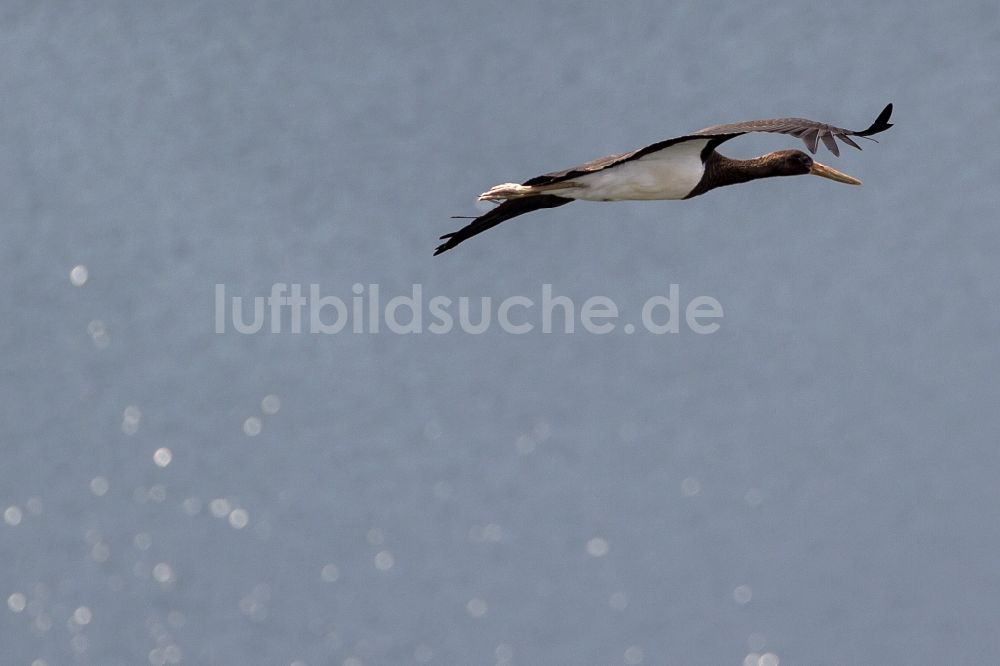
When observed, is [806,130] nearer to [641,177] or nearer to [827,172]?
[641,177]

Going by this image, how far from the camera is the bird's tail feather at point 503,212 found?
1628 cm

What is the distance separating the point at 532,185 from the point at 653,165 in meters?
1.04

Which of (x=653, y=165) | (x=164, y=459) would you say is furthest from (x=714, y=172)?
(x=164, y=459)

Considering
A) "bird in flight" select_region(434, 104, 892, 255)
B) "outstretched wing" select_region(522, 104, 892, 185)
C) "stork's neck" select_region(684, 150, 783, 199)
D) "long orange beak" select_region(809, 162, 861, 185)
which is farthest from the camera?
"long orange beak" select_region(809, 162, 861, 185)

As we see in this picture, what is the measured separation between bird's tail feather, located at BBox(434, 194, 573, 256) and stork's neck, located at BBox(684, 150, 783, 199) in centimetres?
121

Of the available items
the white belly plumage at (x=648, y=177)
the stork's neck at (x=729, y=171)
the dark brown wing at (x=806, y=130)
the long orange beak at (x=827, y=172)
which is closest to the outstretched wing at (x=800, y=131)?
the dark brown wing at (x=806, y=130)

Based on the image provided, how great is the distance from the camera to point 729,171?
53.8ft

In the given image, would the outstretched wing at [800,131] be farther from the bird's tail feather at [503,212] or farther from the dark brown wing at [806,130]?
the bird's tail feather at [503,212]

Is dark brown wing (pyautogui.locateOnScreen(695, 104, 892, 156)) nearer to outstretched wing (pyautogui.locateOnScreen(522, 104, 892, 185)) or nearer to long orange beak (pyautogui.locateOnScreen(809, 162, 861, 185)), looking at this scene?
outstretched wing (pyautogui.locateOnScreen(522, 104, 892, 185))

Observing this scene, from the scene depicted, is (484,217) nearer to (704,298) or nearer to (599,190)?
(599,190)

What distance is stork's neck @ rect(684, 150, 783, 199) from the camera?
→ 16.1 meters

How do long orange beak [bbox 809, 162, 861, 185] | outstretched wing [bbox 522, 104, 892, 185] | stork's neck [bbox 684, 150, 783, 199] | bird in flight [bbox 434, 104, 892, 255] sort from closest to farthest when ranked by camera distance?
1. outstretched wing [bbox 522, 104, 892, 185]
2. bird in flight [bbox 434, 104, 892, 255]
3. stork's neck [bbox 684, 150, 783, 199]
4. long orange beak [bbox 809, 162, 861, 185]

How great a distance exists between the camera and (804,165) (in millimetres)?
16766

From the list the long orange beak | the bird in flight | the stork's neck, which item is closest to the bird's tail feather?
the bird in flight
